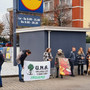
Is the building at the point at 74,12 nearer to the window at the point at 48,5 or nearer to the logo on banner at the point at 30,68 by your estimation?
the window at the point at 48,5

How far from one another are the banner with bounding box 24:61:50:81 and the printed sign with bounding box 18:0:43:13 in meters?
7.08

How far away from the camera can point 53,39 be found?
46.2 feet

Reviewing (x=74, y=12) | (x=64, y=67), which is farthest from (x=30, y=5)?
(x=74, y=12)

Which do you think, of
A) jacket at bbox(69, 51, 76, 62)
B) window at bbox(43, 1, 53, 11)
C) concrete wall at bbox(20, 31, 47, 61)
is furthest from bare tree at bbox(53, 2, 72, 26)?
jacket at bbox(69, 51, 76, 62)

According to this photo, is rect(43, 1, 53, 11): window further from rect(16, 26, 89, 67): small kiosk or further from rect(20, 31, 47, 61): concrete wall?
rect(16, 26, 89, 67): small kiosk

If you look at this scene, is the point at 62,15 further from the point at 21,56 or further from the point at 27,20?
the point at 21,56

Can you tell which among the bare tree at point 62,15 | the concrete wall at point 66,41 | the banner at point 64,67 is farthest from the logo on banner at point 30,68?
the bare tree at point 62,15

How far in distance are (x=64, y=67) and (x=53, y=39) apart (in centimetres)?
203

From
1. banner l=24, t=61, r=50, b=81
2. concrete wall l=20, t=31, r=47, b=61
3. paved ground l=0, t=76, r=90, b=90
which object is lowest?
paved ground l=0, t=76, r=90, b=90

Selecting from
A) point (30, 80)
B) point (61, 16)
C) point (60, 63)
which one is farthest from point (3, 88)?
point (61, 16)

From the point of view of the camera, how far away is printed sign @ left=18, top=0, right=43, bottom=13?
59.4 ft

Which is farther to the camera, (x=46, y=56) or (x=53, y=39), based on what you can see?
(x=53, y=39)

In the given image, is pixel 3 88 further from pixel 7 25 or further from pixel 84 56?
pixel 7 25

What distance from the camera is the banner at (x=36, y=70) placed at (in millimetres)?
11820
